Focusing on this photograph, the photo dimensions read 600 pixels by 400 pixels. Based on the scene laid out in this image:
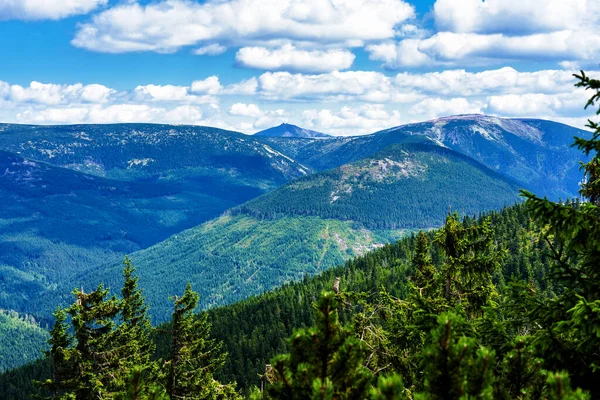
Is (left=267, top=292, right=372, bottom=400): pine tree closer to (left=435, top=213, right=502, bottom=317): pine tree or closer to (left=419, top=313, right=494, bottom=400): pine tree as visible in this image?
(left=419, top=313, right=494, bottom=400): pine tree

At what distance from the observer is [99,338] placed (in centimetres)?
3569

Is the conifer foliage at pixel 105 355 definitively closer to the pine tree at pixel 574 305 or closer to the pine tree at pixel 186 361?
the pine tree at pixel 186 361

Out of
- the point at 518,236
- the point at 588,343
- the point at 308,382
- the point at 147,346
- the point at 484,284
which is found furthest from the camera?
the point at 518,236

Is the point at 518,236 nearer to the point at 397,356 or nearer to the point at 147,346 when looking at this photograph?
the point at 147,346

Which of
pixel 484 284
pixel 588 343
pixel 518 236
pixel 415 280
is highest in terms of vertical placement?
pixel 518 236

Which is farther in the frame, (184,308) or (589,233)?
(184,308)

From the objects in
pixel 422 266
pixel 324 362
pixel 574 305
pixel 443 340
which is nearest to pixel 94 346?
pixel 422 266

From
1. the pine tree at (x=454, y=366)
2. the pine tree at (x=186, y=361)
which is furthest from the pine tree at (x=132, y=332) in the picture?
the pine tree at (x=454, y=366)

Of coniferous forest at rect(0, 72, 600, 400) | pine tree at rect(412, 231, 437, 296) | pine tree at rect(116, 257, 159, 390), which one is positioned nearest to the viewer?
coniferous forest at rect(0, 72, 600, 400)

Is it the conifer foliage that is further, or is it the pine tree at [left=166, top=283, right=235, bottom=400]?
the pine tree at [left=166, top=283, right=235, bottom=400]

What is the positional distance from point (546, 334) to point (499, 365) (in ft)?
4.76

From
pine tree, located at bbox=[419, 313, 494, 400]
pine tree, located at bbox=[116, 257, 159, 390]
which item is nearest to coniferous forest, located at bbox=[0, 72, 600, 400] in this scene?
pine tree, located at bbox=[419, 313, 494, 400]

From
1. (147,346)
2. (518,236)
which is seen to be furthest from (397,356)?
(518,236)

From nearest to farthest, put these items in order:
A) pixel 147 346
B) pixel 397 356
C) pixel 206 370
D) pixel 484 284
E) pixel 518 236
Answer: pixel 397 356 → pixel 484 284 → pixel 206 370 → pixel 147 346 → pixel 518 236
